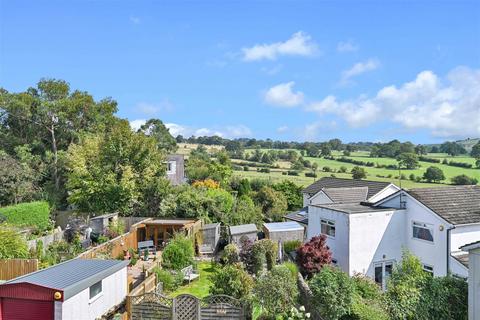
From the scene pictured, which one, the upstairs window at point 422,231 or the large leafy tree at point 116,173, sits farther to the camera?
the large leafy tree at point 116,173

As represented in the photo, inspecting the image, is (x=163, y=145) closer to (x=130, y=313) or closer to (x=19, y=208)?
(x=19, y=208)

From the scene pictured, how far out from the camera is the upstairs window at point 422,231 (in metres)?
21.3

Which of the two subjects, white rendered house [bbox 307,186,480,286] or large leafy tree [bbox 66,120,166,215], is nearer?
white rendered house [bbox 307,186,480,286]

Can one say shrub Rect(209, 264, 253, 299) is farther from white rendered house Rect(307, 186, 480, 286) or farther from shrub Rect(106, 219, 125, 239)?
shrub Rect(106, 219, 125, 239)

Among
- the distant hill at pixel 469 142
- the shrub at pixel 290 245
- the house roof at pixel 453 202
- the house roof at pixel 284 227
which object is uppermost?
the distant hill at pixel 469 142

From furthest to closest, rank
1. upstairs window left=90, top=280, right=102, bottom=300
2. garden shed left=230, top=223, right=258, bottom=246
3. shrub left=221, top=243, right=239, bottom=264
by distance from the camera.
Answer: garden shed left=230, top=223, right=258, bottom=246
shrub left=221, top=243, right=239, bottom=264
upstairs window left=90, top=280, right=102, bottom=300

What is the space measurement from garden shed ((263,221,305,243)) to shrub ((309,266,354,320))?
1460cm

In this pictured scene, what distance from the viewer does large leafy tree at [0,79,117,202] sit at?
131 ft

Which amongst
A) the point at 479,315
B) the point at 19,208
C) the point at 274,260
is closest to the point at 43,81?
the point at 19,208

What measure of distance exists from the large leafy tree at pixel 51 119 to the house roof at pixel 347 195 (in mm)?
24622

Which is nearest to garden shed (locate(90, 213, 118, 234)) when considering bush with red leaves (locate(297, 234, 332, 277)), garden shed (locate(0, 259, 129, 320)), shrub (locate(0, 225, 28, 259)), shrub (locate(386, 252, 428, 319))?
shrub (locate(0, 225, 28, 259))

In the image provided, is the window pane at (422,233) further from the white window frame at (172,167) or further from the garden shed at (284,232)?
the white window frame at (172,167)

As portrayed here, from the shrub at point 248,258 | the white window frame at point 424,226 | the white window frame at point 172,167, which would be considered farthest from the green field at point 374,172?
the shrub at point 248,258

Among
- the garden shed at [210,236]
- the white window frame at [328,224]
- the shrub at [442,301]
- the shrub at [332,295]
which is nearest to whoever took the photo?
the shrub at [332,295]
